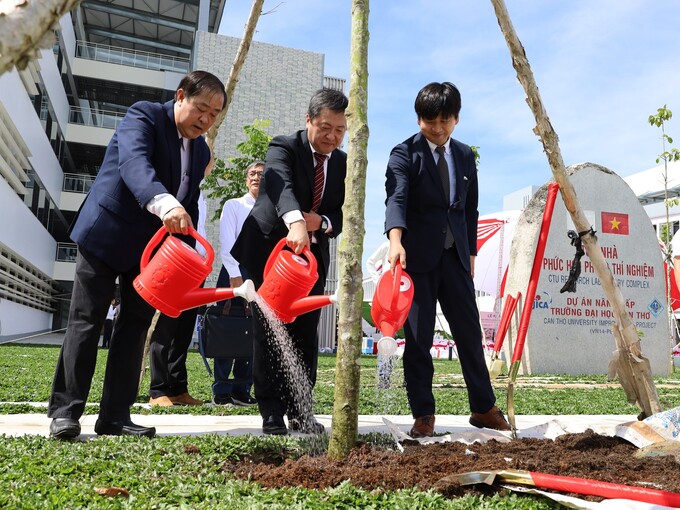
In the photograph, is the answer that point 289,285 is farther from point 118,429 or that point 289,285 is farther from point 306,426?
point 118,429

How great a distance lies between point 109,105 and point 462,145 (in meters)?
30.5

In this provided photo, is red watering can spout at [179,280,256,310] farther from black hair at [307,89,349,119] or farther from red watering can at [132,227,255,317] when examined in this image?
black hair at [307,89,349,119]

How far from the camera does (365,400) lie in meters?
4.61

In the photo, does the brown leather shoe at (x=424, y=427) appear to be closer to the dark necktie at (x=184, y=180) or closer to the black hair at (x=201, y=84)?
the dark necktie at (x=184, y=180)

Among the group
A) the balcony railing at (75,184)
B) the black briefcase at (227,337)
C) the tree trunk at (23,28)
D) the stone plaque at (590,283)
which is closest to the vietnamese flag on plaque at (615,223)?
the stone plaque at (590,283)

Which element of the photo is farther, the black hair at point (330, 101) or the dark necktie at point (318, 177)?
the dark necktie at point (318, 177)

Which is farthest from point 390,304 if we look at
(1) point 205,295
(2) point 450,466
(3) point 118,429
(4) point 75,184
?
(4) point 75,184

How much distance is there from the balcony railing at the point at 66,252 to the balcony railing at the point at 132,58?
25.4 feet

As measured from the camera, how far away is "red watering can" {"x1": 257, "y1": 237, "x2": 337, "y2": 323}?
2.62 metres

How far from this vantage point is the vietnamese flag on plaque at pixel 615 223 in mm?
10320

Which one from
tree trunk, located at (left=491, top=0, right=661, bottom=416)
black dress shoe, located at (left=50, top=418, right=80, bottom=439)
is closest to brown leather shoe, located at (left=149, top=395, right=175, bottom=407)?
black dress shoe, located at (left=50, top=418, right=80, bottom=439)

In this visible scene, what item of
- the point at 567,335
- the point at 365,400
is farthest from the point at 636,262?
the point at 365,400

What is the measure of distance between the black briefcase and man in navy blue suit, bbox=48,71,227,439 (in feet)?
4.51

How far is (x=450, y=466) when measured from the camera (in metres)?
2.05
